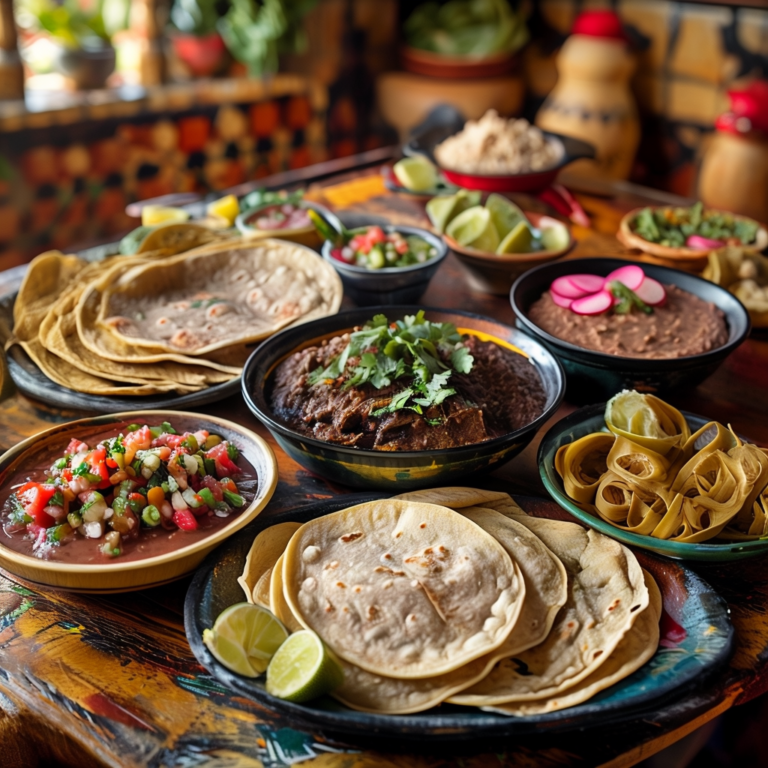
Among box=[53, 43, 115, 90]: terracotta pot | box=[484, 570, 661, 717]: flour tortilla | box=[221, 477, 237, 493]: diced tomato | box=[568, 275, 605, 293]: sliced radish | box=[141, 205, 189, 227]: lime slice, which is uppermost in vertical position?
box=[53, 43, 115, 90]: terracotta pot

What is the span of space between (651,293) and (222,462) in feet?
4.58

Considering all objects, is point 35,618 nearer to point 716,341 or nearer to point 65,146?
point 716,341

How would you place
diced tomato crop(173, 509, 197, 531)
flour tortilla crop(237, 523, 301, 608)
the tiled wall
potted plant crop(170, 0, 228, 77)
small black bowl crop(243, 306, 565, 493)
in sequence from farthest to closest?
the tiled wall
potted plant crop(170, 0, 228, 77)
small black bowl crop(243, 306, 565, 493)
diced tomato crop(173, 509, 197, 531)
flour tortilla crop(237, 523, 301, 608)

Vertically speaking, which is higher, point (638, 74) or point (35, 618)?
point (638, 74)

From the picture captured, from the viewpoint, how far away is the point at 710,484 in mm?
1642

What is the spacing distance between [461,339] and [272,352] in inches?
19.6

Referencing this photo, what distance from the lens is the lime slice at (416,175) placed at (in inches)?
140

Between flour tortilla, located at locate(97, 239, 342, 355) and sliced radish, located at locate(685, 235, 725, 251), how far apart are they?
1458 millimetres

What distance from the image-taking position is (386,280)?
254 centimetres

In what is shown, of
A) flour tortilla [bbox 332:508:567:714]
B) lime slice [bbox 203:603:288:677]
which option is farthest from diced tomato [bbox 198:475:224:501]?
flour tortilla [bbox 332:508:567:714]

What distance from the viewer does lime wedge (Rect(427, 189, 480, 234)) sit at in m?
3.04

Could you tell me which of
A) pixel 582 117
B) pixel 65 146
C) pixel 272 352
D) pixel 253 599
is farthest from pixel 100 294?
pixel 582 117

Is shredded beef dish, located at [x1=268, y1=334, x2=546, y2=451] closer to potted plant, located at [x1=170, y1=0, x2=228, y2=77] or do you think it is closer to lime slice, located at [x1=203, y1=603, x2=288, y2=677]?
lime slice, located at [x1=203, y1=603, x2=288, y2=677]

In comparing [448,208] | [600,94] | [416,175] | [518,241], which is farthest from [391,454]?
[600,94]
